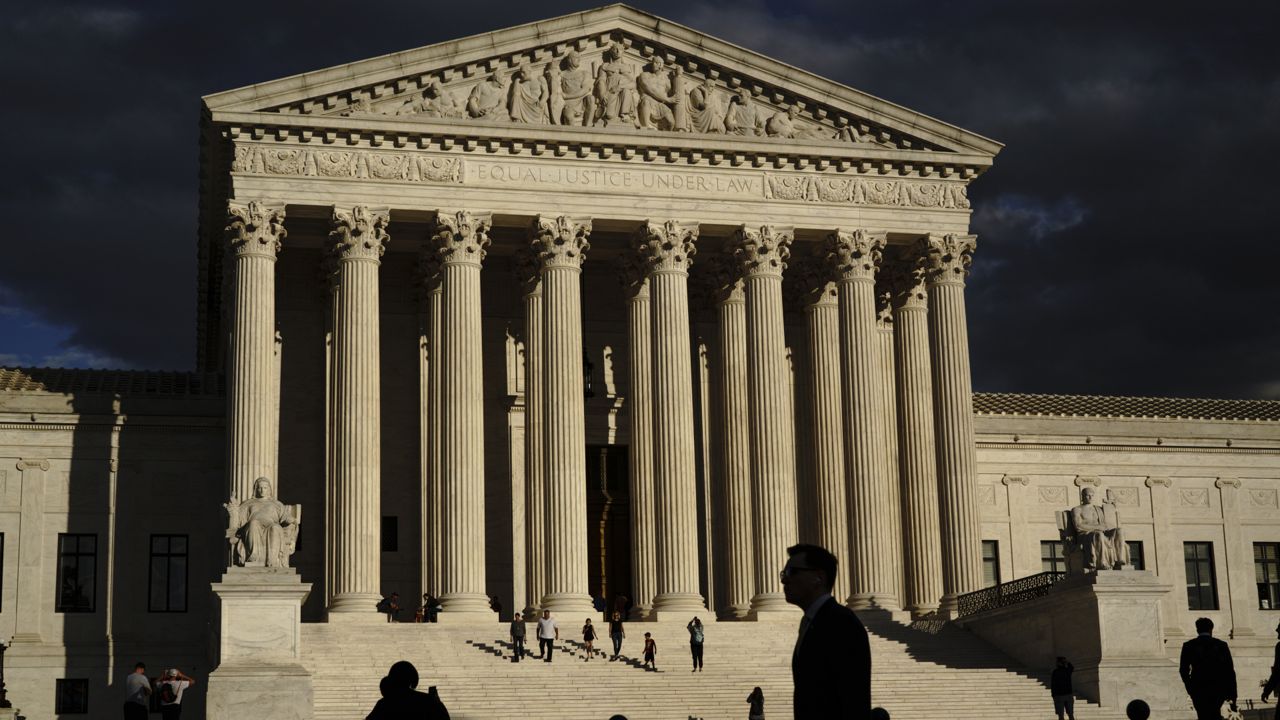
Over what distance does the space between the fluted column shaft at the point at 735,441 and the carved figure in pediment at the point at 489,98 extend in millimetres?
8632

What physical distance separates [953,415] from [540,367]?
12.8 meters

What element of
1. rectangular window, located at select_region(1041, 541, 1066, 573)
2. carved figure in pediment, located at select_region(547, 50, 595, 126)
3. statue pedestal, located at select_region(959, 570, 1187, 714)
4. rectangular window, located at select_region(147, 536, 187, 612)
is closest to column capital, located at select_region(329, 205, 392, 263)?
carved figure in pediment, located at select_region(547, 50, 595, 126)

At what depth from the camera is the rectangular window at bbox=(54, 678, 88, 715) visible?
50906 millimetres

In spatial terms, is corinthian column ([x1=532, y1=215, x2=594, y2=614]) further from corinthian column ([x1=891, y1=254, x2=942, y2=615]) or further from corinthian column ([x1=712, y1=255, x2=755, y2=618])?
corinthian column ([x1=891, y1=254, x2=942, y2=615])

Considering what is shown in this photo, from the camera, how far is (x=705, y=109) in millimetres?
52594

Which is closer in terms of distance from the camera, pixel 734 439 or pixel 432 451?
pixel 432 451

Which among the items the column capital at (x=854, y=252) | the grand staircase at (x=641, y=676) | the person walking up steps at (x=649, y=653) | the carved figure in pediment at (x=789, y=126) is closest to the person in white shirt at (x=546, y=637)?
the grand staircase at (x=641, y=676)

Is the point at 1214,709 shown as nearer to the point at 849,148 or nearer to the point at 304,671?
the point at 304,671

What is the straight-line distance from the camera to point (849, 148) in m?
53.3

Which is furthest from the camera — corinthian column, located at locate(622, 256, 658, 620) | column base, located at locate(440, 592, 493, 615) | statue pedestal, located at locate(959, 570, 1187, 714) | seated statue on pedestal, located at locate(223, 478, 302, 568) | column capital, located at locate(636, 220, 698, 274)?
column capital, located at locate(636, 220, 698, 274)

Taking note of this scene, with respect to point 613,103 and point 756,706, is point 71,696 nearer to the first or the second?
point 613,103

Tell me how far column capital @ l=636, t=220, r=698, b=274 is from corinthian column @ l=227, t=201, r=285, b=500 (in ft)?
34.9

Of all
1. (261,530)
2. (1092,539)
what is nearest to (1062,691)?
(1092,539)

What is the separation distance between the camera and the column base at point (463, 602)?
4788 cm
